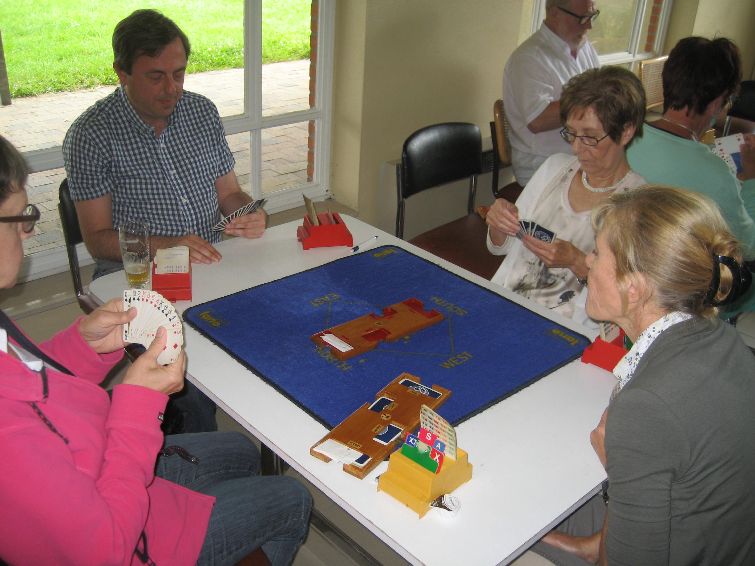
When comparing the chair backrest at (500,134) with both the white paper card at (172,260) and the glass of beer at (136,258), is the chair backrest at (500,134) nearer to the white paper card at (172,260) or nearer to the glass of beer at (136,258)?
the white paper card at (172,260)

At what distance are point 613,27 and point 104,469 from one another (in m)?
5.58

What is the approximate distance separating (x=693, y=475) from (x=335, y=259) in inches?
54.1

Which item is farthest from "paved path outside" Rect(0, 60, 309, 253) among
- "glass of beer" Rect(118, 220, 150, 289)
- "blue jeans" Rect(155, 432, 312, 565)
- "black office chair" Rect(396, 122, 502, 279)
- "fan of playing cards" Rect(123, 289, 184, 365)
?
"blue jeans" Rect(155, 432, 312, 565)

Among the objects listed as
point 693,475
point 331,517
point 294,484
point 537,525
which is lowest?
point 331,517

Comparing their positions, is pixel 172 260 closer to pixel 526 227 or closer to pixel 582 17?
pixel 526 227

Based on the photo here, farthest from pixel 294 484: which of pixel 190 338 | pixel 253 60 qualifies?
pixel 253 60

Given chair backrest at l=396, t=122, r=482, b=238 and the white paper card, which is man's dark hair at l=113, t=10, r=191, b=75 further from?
chair backrest at l=396, t=122, r=482, b=238

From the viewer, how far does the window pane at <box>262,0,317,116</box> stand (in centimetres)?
351

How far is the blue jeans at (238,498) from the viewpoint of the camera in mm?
1507

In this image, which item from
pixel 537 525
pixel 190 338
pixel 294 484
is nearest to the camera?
pixel 537 525

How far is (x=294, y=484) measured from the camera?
66.2 inches

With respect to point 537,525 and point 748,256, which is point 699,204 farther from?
point 748,256

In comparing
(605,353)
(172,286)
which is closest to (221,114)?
(172,286)

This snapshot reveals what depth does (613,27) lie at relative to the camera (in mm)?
5578
